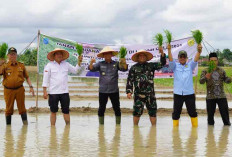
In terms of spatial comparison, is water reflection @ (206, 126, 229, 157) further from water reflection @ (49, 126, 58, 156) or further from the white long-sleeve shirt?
the white long-sleeve shirt

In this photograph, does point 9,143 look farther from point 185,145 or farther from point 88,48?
point 88,48

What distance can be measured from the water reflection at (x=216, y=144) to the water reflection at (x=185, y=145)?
19cm

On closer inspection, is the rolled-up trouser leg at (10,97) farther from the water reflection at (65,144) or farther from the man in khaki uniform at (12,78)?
the water reflection at (65,144)

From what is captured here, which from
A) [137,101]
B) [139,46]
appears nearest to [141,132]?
[137,101]

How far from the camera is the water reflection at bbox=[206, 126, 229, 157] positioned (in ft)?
20.6

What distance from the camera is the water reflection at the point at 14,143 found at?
242 inches

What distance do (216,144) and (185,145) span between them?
19.3 inches

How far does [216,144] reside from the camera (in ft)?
23.0

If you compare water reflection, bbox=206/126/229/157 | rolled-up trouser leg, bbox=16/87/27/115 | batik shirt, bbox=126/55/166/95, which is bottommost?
water reflection, bbox=206/126/229/157

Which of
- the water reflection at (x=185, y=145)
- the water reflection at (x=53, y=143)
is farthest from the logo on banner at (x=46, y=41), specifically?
the water reflection at (x=185, y=145)

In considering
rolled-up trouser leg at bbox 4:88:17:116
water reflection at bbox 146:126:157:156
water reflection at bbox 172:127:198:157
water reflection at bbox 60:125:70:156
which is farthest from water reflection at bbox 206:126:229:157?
rolled-up trouser leg at bbox 4:88:17:116

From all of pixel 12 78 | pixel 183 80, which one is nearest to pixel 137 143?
pixel 183 80

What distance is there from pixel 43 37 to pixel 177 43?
10.9 feet

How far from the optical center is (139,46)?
12531 mm
